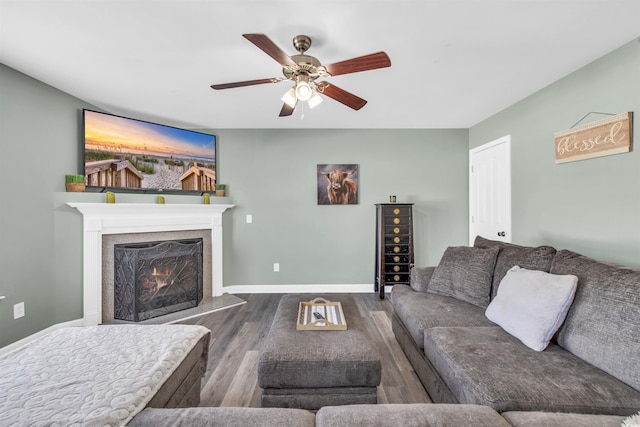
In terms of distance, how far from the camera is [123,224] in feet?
9.20

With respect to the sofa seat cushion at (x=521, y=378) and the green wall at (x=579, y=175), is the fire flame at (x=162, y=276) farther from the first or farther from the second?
the green wall at (x=579, y=175)

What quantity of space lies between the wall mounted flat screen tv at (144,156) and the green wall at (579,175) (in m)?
3.80

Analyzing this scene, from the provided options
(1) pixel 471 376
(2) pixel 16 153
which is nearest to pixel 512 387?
(1) pixel 471 376

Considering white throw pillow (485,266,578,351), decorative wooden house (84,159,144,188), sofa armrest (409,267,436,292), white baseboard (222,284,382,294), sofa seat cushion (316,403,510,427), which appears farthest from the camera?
white baseboard (222,284,382,294)

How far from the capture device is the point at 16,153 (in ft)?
7.18

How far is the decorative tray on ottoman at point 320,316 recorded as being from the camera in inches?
66.8

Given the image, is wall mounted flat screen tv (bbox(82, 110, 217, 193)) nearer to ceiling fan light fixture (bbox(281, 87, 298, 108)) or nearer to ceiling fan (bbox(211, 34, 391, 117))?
ceiling fan (bbox(211, 34, 391, 117))

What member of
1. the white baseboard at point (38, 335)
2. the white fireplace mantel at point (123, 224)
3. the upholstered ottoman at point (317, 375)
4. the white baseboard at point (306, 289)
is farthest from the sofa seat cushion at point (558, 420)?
the white baseboard at point (38, 335)

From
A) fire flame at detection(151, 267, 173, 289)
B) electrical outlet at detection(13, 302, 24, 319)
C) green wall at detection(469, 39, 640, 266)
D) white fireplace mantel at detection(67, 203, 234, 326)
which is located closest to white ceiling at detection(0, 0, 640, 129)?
green wall at detection(469, 39, 640, 266)

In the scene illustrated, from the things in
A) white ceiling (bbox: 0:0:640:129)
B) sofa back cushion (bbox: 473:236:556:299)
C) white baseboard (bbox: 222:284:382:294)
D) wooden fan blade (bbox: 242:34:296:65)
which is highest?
white ceiling (bbox: 0:0:640:129)

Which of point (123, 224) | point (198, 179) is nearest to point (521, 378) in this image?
point (123, 224)

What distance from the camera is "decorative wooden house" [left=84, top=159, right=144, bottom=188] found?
2.72m

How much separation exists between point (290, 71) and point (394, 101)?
1496mm

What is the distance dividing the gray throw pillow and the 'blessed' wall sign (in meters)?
1.05
